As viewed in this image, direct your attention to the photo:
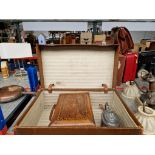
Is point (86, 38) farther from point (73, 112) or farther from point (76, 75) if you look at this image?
point (73, 112)

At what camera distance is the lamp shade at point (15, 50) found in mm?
1728

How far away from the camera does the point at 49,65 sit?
150 cm

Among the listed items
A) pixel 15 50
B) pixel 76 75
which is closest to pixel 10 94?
pixel 15 50

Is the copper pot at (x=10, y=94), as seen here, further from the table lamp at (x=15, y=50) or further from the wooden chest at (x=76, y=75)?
the table lamp at (x=15, y=50)

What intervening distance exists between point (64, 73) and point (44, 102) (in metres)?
0.40

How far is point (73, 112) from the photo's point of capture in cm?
116

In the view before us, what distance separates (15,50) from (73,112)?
109 cm

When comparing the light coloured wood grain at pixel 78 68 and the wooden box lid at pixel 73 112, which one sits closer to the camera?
the wooden box lid at pixel 73 112

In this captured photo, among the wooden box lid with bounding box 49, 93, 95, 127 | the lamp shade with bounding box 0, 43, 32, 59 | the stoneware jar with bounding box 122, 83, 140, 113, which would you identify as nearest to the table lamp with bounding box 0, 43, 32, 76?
A: the lamp shade with bounding box 0, 43, 32, 59

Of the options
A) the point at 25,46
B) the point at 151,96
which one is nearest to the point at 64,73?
the point at 25,46

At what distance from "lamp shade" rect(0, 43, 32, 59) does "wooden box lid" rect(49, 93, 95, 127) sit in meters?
0.72

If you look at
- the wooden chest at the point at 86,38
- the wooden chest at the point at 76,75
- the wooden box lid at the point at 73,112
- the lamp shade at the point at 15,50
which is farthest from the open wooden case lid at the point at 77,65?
the wooden chest at the point at 86,38

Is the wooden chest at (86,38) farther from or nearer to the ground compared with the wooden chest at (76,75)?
farther from the ground

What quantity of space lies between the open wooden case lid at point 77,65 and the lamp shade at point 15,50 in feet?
1.31
